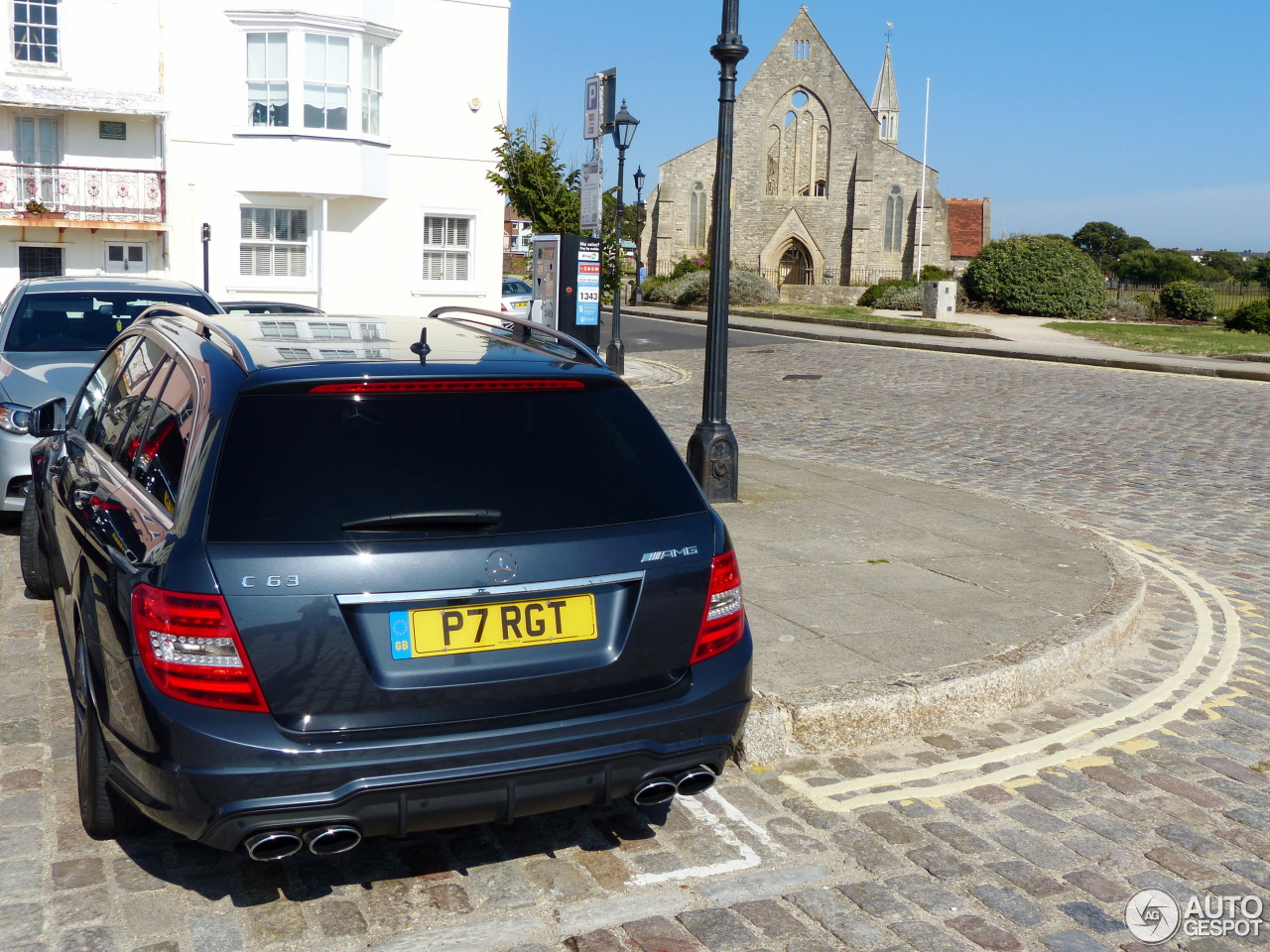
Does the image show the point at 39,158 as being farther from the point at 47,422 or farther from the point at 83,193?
the point at 47,422

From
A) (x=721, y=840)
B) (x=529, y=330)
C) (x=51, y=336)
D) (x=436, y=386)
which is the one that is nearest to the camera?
(x=436, y=386)

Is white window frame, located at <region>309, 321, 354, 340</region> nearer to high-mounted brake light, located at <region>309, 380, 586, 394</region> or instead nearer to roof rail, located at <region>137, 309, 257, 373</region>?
Result: roof rail, located at <region>137, 309, 257, 373</region>

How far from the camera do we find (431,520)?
3.22 metres

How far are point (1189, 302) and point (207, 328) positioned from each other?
1556 inches

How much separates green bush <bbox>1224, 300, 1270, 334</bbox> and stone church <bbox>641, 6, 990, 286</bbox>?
33.3m

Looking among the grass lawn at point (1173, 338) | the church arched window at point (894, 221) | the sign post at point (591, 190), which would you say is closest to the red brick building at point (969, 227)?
the church arched window at point (894, 221)

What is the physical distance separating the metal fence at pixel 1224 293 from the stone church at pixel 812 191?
24.4 meters

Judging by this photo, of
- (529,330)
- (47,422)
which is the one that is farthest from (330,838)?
(47,422)

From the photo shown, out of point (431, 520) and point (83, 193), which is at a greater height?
point (83, 193)

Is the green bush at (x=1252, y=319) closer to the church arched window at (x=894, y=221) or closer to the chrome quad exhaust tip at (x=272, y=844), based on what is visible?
the chrome quad exhaust tip at (x=272, y=844)

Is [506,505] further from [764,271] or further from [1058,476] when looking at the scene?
[764,271]

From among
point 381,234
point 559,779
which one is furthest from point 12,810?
point 381,234

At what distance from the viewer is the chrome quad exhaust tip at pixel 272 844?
120 inches

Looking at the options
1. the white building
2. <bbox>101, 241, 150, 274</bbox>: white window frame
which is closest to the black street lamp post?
the white building
